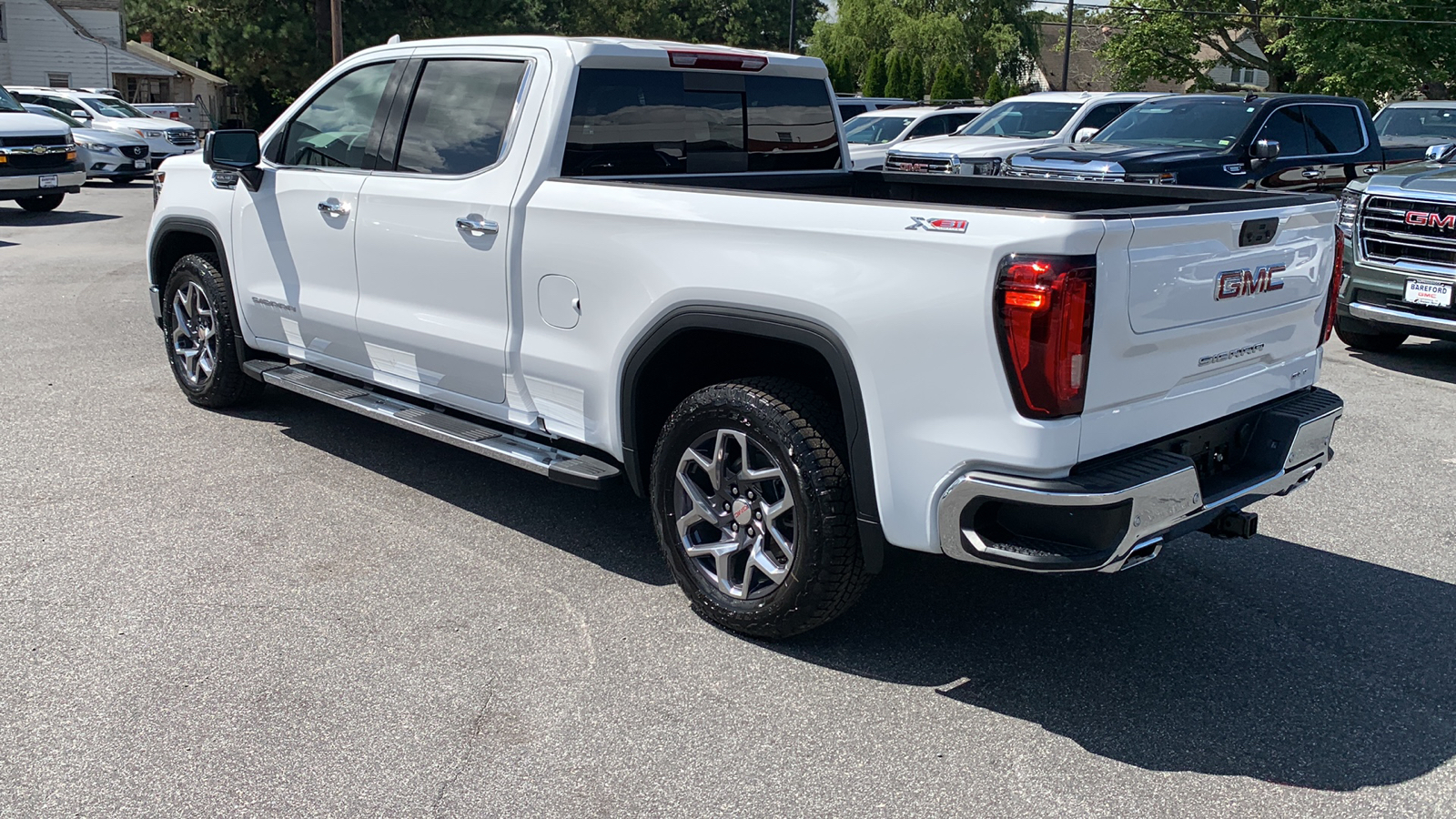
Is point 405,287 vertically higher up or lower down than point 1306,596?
higher up

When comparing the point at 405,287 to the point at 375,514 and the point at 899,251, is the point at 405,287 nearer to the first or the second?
the point at 375,514

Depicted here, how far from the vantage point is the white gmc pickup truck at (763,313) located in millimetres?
3396

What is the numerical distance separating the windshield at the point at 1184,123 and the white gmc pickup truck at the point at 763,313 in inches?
288

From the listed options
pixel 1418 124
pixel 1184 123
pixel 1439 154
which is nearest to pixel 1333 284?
pixel 1439 154

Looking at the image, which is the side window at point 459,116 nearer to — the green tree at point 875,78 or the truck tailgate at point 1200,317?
the truck tailgate at point 1200,317

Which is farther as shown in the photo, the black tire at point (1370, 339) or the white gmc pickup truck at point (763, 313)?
the black tire at point (1370, 339)

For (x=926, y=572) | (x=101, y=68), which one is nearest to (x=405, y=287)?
(x=926, y=572)

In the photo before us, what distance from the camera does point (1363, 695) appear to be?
12.7 ft

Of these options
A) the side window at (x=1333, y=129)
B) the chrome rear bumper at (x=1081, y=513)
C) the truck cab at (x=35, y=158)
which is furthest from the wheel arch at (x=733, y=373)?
the truck cab at (x=35, y=158)

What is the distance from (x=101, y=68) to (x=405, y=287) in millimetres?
49592

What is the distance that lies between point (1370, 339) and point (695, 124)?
638 cm

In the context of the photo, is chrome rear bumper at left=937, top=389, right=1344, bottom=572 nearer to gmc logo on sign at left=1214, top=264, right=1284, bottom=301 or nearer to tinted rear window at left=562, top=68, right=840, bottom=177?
gmc logo on sign at left=1214, top=264, right=1284, bottom=301

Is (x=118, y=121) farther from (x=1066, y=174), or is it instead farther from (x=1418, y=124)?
(x=1418, y=124)

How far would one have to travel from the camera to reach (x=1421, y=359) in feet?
30.0
